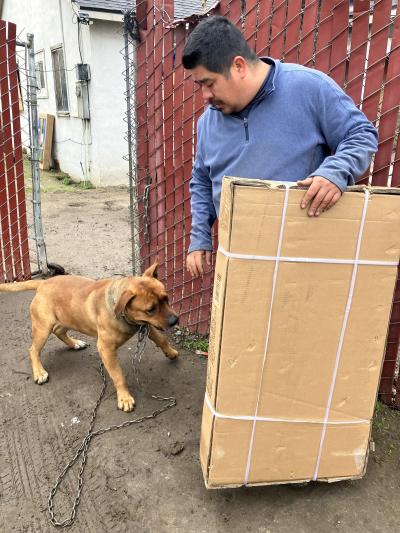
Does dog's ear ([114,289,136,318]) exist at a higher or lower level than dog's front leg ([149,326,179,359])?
higher

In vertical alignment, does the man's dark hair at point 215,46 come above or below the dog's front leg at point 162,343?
above

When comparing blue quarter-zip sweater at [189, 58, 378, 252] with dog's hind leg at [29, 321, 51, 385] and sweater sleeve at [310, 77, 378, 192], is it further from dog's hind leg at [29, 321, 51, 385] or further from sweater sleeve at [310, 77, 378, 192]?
dog's hind leg at [29, 321, 51, 385]

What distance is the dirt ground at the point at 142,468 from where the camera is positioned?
230 cm

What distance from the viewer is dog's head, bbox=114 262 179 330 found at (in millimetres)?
2889

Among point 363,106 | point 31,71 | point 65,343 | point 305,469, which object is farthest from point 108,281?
point 31,71

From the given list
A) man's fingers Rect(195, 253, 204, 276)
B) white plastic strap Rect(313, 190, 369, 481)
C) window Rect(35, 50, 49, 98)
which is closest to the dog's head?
man's fingers Rect(195, 253, 204, 276)

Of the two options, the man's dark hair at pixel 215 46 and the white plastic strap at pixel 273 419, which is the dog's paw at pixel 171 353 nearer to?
the white plastic strap at pixel 273 419

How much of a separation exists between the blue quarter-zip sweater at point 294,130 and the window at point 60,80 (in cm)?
1172

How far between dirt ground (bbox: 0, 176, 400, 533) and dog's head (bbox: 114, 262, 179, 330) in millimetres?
743

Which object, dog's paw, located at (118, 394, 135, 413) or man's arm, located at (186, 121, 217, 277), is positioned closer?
man's arm, located at (186, 121, 217, 277)

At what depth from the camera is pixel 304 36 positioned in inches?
109

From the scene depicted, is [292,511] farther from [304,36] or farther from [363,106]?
[304,36]

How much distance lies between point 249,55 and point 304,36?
935mm

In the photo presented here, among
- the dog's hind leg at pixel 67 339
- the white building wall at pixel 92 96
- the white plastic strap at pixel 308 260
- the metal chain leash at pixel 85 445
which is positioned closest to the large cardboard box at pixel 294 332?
the white plastic strap at pixel 308 260
